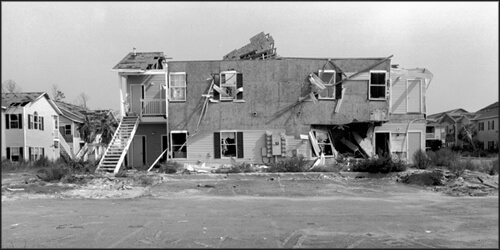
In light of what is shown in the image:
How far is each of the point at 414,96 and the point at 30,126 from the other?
115 ft

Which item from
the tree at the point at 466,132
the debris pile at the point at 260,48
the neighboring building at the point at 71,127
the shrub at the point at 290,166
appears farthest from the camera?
the neighboring building at the point at 71,127

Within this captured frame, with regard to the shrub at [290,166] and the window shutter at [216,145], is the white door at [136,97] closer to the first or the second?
the window shutter at [216,145]

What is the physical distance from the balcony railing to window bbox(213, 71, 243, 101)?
4.06 meters

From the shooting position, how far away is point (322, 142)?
24.8m

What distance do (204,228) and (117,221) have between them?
93.5 inches

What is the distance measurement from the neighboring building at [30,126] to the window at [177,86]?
1865 cm

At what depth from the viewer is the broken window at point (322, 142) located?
24.2 metres

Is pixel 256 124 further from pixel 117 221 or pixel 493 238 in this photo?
pixel 493 238

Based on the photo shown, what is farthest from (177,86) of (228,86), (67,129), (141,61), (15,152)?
(67,129)

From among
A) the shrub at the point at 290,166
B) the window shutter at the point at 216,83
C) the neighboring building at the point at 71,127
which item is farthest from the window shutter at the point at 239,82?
the neighboring building at the point at 71,127

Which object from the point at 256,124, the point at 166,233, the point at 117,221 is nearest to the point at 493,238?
the point at 166,233

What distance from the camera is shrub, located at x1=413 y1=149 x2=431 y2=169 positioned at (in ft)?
72.5

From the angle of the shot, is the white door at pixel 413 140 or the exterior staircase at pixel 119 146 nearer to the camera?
the exterior staircase at pixel 119 146

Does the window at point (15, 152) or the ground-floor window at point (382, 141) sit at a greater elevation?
the ground-floor window at point (382, 141)
